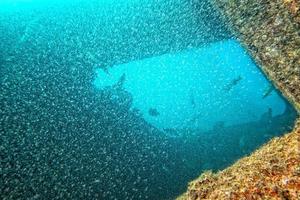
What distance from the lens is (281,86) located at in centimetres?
411

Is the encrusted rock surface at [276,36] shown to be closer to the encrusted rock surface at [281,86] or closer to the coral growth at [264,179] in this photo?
the encrusted rock surface at [281,86]

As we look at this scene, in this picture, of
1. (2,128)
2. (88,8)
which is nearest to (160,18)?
(88,8)

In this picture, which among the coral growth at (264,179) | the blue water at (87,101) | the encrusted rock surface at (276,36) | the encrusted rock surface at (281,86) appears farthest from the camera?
the blue water at (87,101)

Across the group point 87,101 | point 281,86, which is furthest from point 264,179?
point 87,101

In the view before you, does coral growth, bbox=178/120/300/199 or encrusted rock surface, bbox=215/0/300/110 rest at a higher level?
encrusted rock surface, bbox=215/0/300/110

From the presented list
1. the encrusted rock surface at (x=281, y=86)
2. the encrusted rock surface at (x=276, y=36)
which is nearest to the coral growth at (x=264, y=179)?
the encrusted rock surface at (x=281, y=86)

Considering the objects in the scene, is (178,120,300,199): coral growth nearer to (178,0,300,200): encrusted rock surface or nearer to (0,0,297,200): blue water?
A: (178,0,300,200): encrusted rock surface

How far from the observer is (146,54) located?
8.28 metres

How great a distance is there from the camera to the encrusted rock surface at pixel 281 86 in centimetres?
282

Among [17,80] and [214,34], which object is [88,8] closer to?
[17,80]

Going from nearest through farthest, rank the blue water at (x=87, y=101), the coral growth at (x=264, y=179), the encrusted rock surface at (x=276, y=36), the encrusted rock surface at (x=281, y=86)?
the coral growth at (x=264, y=179) → the encrusted rock surface at (x=281, y=86) → the encrusted rock surface at (x=276, y=36) → the blue water at (x=87, y=101)

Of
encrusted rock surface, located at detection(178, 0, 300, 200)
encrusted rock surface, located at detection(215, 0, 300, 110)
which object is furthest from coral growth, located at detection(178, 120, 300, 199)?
encrusted rock surface, located at detection(215, 0, 300, 110)

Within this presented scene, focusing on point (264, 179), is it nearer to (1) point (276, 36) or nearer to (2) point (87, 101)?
(1) point (276, 36)

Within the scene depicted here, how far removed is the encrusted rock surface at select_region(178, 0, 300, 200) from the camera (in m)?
2.82
